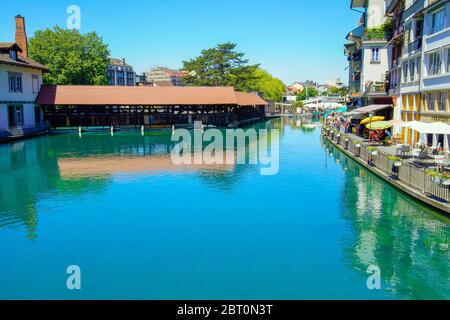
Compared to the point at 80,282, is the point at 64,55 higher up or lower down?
higher up

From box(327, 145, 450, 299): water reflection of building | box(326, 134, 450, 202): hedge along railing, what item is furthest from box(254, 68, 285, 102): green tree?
box(327, 145, 450, 299): water reflection of building

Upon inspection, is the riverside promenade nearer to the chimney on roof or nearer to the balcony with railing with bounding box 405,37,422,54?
the balcony with railing with bounding box 405,37,422,54

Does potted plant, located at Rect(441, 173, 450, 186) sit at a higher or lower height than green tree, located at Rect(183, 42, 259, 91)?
lower

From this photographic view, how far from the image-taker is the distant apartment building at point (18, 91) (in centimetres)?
4006

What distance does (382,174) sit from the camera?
66.3ft

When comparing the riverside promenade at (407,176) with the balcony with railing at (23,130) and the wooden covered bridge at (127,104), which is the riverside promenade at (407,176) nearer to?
the balcony with railing at (23,130)

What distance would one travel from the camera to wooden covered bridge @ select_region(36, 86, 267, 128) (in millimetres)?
49500

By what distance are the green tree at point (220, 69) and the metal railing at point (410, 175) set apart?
5545 cm

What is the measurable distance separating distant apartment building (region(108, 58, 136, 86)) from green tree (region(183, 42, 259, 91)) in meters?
56.3

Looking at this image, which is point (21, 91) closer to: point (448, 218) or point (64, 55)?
point (64, 55)

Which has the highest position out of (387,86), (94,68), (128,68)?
(128,68)

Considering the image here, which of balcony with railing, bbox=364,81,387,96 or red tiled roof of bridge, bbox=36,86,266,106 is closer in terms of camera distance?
balcony with railing, bbox=364,81,387,96

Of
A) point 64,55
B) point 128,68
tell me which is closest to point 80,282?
point 64,55

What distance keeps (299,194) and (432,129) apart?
21.4ft
